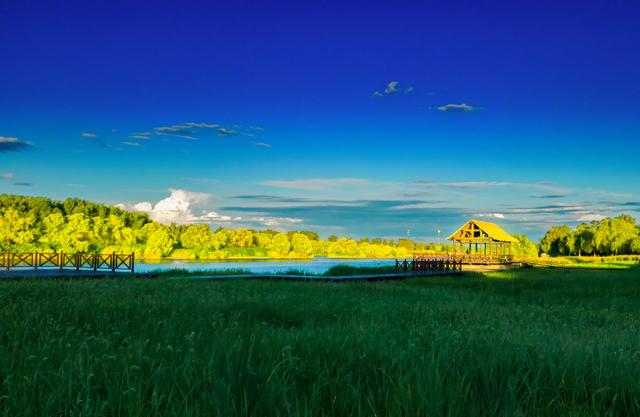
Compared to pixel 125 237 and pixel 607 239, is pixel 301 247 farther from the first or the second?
pixel 607 239

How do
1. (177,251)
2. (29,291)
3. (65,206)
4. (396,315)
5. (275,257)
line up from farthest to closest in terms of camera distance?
1. (65,206)
2. (275,257)
3. (177,251)
4. (29,291)
5. (396,315)

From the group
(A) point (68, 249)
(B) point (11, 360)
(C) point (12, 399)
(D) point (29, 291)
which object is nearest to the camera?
(C) point (12, 399)

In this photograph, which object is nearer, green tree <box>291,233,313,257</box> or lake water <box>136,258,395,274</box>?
lake water <box>136,258,395,274</box>

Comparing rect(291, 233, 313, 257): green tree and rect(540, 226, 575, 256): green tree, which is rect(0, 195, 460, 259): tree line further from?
rect(540, 226, 575, 256): green tree

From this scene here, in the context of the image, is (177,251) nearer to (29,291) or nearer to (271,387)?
(29,291)

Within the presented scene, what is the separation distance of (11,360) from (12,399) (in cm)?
148

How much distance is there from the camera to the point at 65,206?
107 metres

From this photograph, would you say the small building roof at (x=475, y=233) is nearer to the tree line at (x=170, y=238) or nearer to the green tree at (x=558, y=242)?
the tree line at (x=170, y=238)

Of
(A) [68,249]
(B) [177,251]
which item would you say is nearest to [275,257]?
(B) [177,251]

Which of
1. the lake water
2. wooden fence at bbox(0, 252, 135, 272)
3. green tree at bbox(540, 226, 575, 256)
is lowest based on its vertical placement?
the lake water

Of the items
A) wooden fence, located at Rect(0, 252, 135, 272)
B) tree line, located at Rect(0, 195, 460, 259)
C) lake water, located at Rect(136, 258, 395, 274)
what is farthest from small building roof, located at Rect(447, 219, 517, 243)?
tree line, located at Rect(0, 195, 460, 259)

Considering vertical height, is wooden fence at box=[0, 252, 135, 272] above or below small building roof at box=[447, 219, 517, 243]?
below

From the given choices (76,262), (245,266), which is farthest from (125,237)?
(76,262)

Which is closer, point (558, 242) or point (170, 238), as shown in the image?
point (170, 238)
